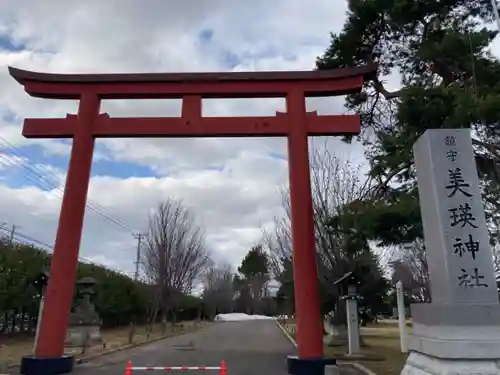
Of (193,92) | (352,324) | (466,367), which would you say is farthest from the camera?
(352,324)

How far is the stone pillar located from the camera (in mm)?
5898

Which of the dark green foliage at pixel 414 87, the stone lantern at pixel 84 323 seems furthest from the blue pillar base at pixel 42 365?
the stone lantern at pixel 84 323

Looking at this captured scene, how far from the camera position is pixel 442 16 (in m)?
14.4

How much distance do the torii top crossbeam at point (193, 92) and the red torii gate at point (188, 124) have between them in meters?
0.03

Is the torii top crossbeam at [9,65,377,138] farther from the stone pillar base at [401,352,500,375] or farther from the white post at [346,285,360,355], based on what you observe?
the stone pillar base at [401,352,500,375]

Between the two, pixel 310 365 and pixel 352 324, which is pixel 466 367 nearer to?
pixel 310 365

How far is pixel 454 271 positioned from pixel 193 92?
9367 mm

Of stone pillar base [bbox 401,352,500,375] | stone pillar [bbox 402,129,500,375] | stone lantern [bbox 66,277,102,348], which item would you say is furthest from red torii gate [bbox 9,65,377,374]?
stone lantern [bbox 66,277,102,348]

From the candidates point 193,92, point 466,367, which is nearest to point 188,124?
point 193,92

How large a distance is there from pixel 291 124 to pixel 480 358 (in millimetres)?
8535

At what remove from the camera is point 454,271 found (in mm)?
6418

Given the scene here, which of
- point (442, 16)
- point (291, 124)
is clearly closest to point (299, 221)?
point (291, 124)

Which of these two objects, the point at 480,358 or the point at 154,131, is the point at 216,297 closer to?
the point at 154,131

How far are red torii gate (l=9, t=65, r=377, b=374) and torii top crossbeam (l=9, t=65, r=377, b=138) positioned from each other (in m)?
0.03
